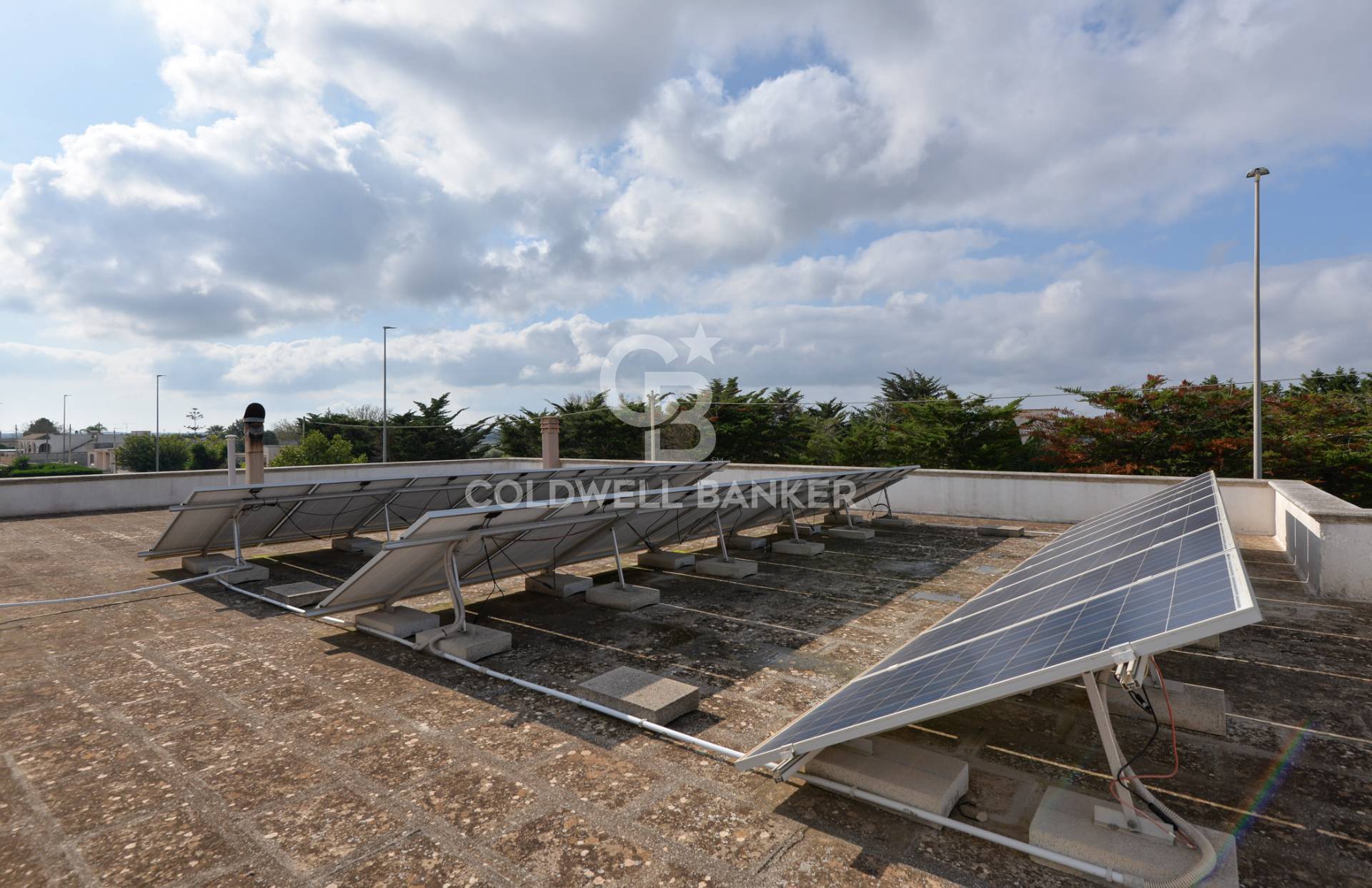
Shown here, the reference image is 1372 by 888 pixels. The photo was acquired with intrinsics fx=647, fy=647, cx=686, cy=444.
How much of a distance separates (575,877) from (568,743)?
4.60ft

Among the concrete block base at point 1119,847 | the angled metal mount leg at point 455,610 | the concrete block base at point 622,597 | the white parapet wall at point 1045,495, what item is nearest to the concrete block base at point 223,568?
the angled metal mount leg at point 455,610

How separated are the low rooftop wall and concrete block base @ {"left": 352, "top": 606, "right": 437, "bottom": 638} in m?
11.1

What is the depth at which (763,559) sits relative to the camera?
11.2 metres

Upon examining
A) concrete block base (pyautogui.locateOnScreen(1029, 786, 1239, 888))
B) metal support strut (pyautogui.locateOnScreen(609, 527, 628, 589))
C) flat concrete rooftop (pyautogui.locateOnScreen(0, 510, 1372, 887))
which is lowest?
flat concrete rooftop (pyautogui.locateOnScreen(0, 510, 1372, 887))

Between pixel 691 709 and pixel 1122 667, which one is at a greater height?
pixel 1122 667

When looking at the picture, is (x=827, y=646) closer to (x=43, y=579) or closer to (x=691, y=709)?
(x=691, y=709)

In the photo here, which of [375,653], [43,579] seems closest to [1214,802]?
[375,653]

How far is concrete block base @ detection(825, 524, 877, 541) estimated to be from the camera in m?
13.1

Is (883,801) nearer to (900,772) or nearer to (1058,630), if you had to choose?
(900,772)

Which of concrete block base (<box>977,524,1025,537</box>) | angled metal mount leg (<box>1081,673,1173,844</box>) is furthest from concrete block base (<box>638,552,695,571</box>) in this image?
angled metal mount leg (<box>1081,673,1173,844</box>)

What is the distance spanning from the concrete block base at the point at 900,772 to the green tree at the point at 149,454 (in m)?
69.9

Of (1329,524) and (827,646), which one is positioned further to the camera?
(1329,524)

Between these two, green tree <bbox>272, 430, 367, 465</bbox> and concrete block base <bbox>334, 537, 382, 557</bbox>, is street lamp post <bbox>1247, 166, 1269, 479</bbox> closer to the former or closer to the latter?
concrete block base <bbox>334, 537, 382, 557</bbox>

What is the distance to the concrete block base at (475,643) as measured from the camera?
6.18 meters
